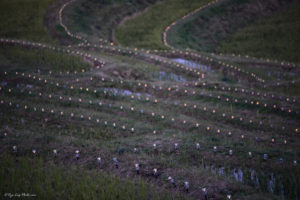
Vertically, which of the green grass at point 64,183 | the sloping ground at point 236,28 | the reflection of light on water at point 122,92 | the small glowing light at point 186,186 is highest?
the sloping ground at point 236,28

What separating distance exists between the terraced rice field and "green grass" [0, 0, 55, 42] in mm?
4021

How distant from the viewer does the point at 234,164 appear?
9.35 meters

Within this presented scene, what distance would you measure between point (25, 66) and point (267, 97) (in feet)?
45.6

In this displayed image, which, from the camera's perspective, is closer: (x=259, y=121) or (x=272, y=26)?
(x=259, y=121)

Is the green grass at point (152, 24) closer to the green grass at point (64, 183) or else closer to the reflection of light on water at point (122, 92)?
the reflection of light on water at point (122, 92)

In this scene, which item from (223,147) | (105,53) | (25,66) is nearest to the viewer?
(223,147)

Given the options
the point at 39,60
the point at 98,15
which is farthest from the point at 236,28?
the point at 39,60

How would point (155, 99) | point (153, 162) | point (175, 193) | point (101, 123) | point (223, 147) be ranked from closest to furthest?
point (175, 193) < point (153, 162) < point (223, 147) < point (101, 123) < point (155, 99)

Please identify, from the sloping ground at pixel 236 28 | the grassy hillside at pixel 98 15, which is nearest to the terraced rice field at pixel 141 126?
the sloping ground at pixel 236 28

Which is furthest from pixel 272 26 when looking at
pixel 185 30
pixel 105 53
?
pixel 105 53

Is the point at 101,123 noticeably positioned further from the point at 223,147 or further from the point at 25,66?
the point at 25,66

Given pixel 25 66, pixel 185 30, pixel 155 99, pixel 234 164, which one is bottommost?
pixel 234 164

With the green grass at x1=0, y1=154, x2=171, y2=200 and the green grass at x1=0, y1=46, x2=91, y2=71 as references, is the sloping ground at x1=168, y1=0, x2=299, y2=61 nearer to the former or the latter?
the green grass at x1=0, y1=46, x2=91, y2=71

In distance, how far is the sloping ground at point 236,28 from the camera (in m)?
28.8
